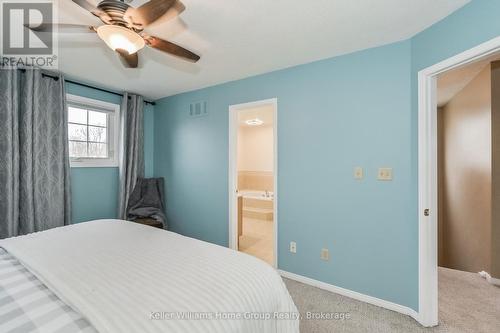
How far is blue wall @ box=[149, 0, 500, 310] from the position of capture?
2.00m

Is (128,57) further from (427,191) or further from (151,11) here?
(427,191)

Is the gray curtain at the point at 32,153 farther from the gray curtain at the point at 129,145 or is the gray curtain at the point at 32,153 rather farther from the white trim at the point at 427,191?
the white trim at the point at 427,191

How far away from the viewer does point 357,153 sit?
2.29 meters

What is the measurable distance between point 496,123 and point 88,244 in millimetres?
3984

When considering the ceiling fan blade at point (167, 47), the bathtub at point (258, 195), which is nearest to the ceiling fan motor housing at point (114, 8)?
the ceiling fan blade at point (167, 47)

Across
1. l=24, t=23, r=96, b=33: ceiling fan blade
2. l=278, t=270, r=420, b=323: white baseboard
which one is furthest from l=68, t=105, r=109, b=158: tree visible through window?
l=278, t=270, r=420, b=323: white baseboard

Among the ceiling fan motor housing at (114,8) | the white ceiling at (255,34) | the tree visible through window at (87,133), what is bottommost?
the tree visible through window at (87,133)

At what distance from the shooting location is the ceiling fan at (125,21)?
1210mm

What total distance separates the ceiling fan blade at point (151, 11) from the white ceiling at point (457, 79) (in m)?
2.66

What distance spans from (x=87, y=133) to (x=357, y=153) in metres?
3.48

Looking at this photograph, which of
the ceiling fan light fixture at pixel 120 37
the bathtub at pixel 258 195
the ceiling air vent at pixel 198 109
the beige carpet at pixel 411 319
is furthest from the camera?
the bathtub at pixel 258 195

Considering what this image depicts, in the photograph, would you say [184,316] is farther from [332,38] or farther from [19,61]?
[19,61]

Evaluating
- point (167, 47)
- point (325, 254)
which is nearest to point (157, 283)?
point (167, 47)

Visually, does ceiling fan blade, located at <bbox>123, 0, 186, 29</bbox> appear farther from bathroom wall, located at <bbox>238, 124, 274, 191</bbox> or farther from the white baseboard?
bathroom wall, located at <bbox>238, 124, 274, 191</bbox>
